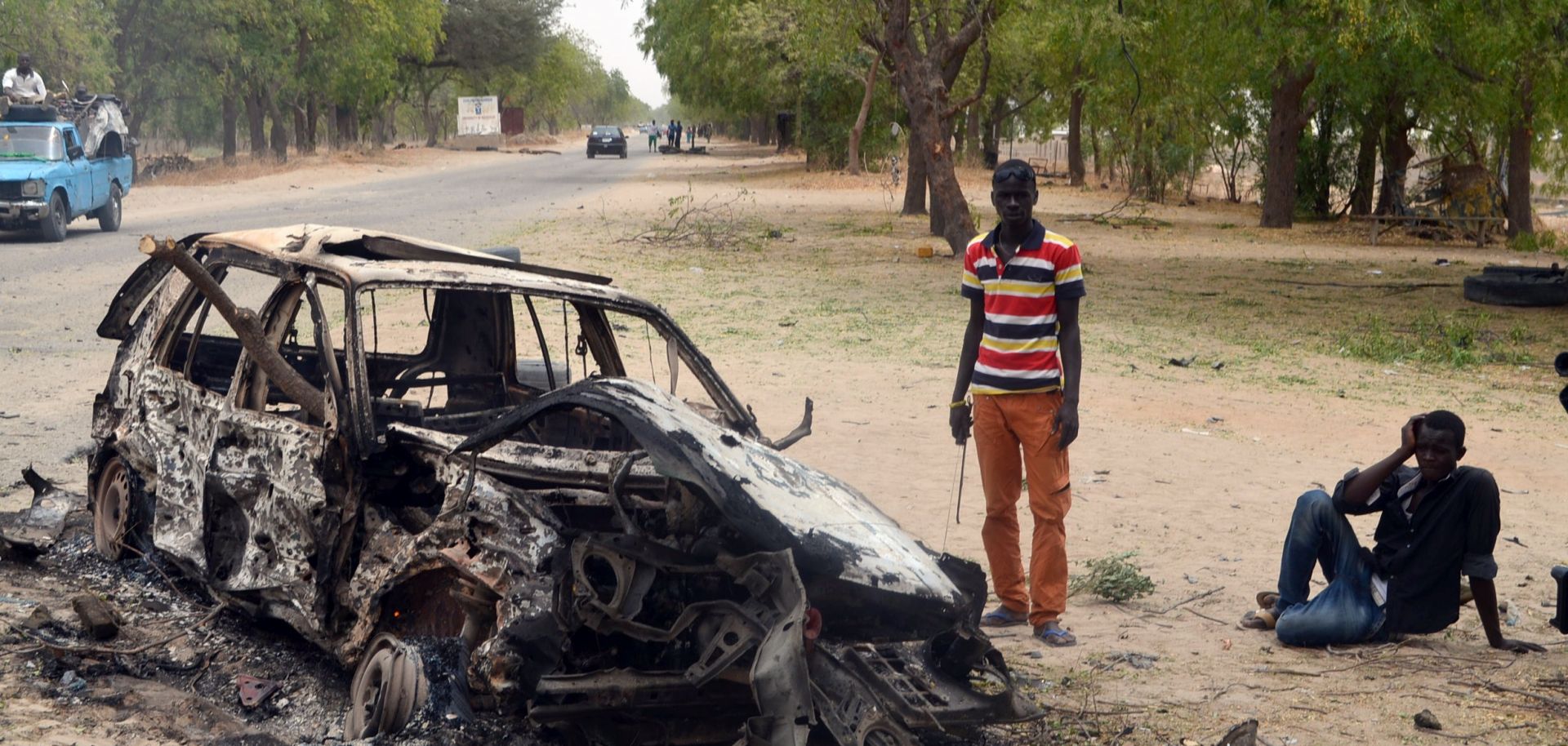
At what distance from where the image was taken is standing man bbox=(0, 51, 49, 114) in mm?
22969

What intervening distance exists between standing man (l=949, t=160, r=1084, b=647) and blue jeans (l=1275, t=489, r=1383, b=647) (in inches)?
34.6

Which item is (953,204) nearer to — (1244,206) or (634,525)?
(634,525)

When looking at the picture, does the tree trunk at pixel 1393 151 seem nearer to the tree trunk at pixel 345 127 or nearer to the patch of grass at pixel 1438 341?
the patch of grass at pixel 1438 341

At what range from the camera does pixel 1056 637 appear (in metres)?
5.50

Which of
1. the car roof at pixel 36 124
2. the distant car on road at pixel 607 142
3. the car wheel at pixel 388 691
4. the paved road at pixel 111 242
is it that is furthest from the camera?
the distant car on road at pixel 607 142

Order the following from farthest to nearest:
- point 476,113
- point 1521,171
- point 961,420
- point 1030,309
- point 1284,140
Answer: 1. point 476,113
2. point 1284,140
3. point 1521,171
4. point 961,420
5. point 1030,309

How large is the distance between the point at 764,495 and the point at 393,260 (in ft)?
6.87

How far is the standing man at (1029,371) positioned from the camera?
530cm

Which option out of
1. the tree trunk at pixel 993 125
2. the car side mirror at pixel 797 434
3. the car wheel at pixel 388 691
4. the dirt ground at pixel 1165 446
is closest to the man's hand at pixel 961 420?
the car side mirror at pixel 797 434

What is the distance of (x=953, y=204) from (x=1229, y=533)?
14566 millimetres

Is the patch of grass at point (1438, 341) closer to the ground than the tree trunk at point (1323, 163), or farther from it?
closer to the ground

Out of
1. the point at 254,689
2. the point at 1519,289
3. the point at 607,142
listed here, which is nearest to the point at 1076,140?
the point at 607,142

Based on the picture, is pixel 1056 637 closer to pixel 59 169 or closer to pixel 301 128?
pixel 59 169

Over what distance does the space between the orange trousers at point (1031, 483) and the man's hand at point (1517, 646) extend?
164 cm
